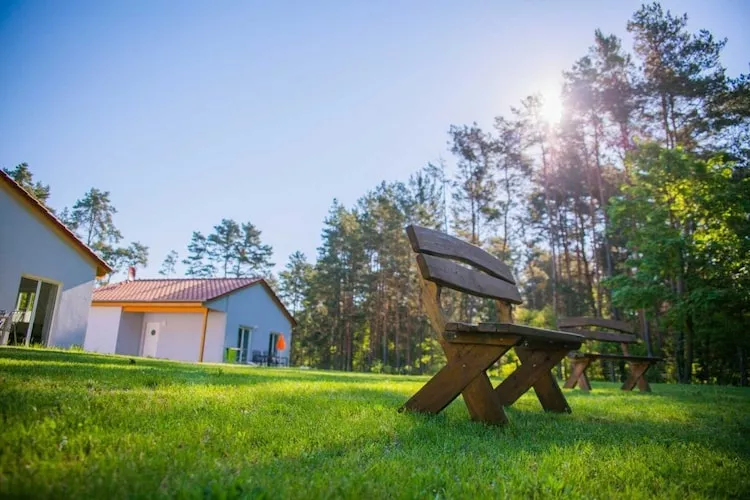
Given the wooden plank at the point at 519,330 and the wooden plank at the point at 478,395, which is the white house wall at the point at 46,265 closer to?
the wooden plank at the point at 478,395

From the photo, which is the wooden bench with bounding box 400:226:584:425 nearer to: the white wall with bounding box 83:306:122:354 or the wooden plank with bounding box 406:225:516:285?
the wooden plank with bounding box 406:225:516:285

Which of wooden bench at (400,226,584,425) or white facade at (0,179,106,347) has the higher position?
white facade at (0,179,106,347)

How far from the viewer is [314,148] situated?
18438 mm

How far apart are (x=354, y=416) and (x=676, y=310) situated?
15270mm

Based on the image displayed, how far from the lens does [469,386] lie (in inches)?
110

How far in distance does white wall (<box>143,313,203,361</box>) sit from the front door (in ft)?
0.82

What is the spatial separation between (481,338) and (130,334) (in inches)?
997

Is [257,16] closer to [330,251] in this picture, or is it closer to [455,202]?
[455,202]

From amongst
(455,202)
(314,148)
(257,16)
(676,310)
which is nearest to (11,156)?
(257,16)

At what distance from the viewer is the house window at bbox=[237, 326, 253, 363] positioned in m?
23.3

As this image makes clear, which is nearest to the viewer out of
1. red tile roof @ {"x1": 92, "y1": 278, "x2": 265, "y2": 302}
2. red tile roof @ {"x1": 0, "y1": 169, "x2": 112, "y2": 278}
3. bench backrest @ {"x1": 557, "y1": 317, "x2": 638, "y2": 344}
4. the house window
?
bench backrest @ {"x1": 557, "y1": 317, "x2": 638, "y2": 344}

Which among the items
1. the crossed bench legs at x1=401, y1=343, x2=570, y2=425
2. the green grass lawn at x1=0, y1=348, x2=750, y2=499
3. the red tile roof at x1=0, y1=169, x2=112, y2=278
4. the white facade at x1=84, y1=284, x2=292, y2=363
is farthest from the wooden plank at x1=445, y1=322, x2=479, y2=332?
the white facade at x1=84, y1=284, x2=292, y2=363

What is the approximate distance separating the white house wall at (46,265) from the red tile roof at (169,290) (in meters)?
6.73

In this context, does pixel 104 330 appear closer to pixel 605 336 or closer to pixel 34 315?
pixel 34 315
